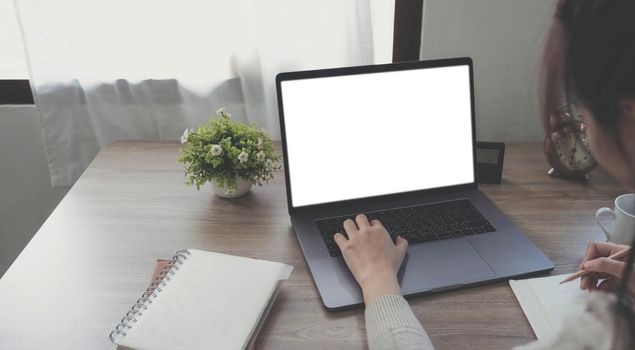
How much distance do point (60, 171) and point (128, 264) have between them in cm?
83

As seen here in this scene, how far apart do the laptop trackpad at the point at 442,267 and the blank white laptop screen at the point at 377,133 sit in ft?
0.59

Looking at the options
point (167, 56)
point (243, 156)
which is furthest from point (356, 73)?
point (167, 56)

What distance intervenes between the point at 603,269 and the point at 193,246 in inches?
27.1

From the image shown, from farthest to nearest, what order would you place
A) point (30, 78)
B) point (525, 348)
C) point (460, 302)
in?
point (30, 78), point (460, 302), point (525, 348)

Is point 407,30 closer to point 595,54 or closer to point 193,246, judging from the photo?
point 193,246

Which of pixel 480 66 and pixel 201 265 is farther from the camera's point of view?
pixel 480 66

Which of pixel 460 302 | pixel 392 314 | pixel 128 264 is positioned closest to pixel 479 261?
pixel 460 302

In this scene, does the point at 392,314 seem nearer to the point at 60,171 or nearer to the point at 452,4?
the point at 452,4

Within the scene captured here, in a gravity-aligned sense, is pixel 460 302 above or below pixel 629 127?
below

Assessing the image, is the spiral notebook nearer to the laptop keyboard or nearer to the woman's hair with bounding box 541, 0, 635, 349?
the laptop keyboard

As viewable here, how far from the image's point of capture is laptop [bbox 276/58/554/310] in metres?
0.88

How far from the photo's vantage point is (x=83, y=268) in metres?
0.83

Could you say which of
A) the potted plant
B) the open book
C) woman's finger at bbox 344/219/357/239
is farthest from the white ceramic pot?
the open book

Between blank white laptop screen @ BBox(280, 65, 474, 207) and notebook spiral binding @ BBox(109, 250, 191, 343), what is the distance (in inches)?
10.2
